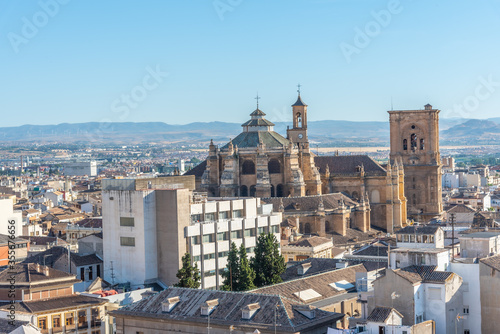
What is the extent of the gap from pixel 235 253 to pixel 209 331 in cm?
1727

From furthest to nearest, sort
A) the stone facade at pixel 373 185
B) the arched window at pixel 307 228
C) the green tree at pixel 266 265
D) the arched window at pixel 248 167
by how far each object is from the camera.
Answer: the stone facade at pixel 373 185
the arched window at pixel 248 167
the arched window at pixel 307 228
the green tree at pixel 266 265

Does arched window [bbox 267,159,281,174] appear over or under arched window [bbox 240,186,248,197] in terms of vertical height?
over

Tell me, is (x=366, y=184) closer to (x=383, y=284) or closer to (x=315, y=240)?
(x=315, y=240)

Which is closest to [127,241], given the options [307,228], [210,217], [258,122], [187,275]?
[210,217]

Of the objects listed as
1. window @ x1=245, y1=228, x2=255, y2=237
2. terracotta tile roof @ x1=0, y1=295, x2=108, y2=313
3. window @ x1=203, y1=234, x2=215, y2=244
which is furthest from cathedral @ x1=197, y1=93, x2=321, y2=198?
terracotta tile roof @ x1=0, y1=295, x2=108, y2=313

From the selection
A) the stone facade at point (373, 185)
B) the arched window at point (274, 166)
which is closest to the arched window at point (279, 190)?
the arched window at point (274, 166)

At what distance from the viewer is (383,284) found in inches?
1957

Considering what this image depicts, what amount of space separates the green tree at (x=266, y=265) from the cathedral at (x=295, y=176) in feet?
107

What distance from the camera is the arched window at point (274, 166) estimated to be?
110 metres

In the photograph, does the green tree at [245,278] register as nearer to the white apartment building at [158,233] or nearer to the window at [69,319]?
the white apartment building at [158,233]

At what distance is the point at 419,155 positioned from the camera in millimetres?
134250

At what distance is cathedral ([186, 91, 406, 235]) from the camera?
108 metres

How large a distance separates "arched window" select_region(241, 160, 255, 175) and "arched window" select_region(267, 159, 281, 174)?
205cm

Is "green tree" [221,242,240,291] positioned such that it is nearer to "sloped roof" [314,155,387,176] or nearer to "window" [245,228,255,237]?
"window" [245,228,255,237]
